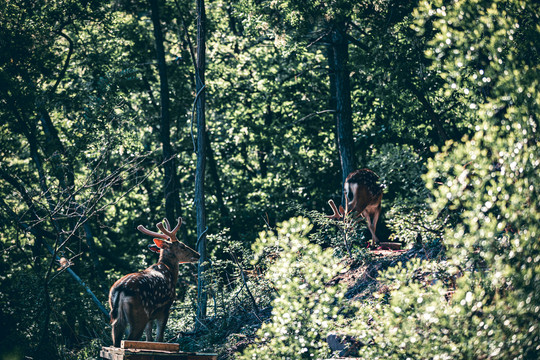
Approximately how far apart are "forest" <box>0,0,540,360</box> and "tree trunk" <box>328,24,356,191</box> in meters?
0.05

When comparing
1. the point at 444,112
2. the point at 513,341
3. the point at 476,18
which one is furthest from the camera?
the point at 444,112

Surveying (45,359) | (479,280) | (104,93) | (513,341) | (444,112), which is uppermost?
(104,93)

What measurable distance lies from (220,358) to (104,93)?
8.69 meters

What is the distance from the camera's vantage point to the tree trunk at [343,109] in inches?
600

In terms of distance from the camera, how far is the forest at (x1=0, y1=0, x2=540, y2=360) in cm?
589

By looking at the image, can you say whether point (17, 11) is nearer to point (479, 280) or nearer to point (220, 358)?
point (220, 358)

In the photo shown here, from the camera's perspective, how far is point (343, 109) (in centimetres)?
1558

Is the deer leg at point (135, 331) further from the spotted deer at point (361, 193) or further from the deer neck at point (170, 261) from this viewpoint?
the spotted deer at point (361, 193)

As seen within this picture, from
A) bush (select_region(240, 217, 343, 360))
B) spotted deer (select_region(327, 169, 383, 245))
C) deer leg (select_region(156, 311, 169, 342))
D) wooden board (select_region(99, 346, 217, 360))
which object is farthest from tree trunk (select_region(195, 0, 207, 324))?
bush (select_region(240, 217, 343, 360))

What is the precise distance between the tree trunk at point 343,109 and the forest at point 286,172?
0.16ft

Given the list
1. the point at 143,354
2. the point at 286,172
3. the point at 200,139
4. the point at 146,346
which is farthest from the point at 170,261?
the point at 286,172

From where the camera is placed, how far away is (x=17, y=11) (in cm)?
1448

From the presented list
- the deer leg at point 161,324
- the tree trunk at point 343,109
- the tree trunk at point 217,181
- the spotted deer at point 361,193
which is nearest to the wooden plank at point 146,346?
the deer leg at point 161,324

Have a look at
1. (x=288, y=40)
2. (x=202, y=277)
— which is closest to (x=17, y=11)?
(x=288, y=40)
